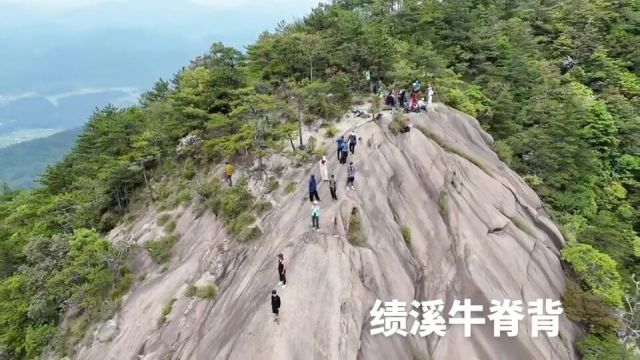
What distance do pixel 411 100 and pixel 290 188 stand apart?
1033 centimetres

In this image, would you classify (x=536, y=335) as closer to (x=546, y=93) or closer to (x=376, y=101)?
(x=376, y=101)

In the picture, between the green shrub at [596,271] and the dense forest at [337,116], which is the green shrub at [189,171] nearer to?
the dense forest at [337,116]

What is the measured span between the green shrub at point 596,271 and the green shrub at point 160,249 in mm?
22914

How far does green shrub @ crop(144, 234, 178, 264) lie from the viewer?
25.3 meters

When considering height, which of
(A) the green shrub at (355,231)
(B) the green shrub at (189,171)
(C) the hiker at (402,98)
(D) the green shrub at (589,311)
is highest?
(C) the hiker at (402,98)

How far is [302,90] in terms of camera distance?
25906 millimetres

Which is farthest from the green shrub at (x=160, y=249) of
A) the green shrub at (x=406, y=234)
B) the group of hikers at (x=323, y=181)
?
the green shrub at (x=406, y=234)

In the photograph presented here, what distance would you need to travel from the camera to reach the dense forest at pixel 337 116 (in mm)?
24984

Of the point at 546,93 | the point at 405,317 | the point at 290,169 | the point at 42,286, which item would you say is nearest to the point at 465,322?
the point at 405,317

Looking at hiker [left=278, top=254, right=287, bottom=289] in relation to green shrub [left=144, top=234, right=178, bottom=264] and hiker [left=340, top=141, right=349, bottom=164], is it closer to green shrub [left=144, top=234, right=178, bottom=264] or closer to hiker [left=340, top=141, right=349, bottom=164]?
hiker [left=340, top=141, right=349, bottom=164]

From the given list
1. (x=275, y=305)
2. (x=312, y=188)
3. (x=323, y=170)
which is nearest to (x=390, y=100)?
(x=323, y=170)

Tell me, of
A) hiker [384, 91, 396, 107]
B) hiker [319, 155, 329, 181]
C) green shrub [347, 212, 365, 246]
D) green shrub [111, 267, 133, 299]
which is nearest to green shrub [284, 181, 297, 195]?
hiker [319, 155, 329, 181]

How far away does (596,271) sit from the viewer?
2438 cm

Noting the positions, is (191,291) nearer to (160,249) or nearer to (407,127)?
(160,249)
